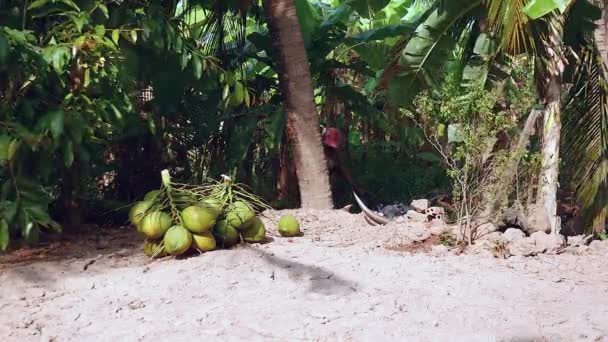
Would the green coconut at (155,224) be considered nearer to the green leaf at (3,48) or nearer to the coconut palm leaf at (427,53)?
the green leaf at (3,48)

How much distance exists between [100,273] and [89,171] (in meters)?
1.90

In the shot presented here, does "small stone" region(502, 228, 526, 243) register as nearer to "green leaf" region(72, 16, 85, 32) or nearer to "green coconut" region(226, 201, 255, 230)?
"green coconut" region(226, 201, 255, 230)

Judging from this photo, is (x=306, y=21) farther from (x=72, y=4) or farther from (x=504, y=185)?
(x=72, y=4)

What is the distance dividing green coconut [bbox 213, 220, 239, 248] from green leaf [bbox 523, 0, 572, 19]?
2.96 m

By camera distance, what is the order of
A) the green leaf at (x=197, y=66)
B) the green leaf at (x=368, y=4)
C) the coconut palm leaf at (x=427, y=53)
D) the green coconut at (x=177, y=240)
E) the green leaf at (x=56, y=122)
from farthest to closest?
the green leaf at (x=368, y=4), the coconut palm leaf at (x=427, y=53), the green leaf at (x=197, y=66), the green coconut at (x=177, y=240), the green leaf at (x=56, y=122)

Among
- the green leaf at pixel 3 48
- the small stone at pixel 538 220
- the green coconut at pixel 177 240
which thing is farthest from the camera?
the small stone at pixel 538 220

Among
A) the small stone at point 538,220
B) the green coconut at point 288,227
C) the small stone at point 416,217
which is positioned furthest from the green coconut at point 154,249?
the small stone at point 538,220

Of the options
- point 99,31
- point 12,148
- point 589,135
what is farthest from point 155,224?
point 589,135

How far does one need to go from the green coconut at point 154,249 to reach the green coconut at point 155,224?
9cm

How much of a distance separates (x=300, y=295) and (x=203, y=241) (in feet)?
3.16

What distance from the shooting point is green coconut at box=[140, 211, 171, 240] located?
16.4 feet

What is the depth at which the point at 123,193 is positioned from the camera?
7.59 m

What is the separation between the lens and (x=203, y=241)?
16.7ft

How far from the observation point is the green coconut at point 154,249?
510 centimetres
